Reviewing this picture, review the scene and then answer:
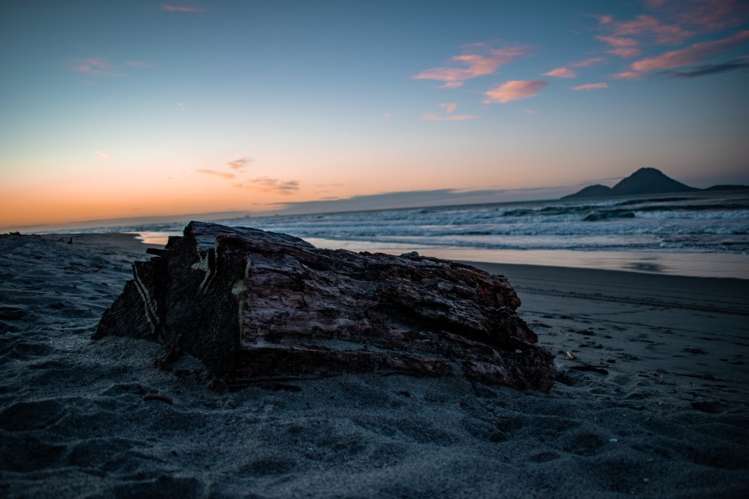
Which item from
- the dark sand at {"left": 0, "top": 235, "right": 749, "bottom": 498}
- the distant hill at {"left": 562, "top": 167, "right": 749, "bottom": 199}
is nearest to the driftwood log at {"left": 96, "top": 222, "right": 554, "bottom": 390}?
the dark sand at {"left": 0, "top": 235, "right": 749, "bottom": 498}

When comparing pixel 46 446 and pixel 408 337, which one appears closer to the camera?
pixel 46 446

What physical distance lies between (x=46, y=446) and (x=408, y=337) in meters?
2.31

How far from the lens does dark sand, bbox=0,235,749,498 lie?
2.09 metres

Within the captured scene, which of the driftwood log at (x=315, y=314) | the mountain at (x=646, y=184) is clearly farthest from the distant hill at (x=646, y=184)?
the driftwood log at (x=315, y=314)

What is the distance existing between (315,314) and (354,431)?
934 mm

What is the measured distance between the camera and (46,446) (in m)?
2.25

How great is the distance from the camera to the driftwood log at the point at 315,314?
3.04 meters

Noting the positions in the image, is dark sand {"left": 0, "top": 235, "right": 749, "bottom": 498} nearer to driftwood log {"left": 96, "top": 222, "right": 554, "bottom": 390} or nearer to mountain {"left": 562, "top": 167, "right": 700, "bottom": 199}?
driftwood log {"left": 96, "top": 222, "right": 554, "bottom": 390}

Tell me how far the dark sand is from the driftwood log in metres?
0.15

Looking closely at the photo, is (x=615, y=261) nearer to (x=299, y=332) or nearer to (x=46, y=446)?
(x=299, y=332)

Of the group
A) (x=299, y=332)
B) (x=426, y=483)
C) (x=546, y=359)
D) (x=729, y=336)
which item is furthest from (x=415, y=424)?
(x=729, y=336)

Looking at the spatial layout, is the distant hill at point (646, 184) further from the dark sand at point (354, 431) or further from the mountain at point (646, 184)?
the dark sand at point (354, 431)

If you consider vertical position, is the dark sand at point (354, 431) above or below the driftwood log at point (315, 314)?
below

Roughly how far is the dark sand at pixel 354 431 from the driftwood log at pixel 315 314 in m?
0.15
